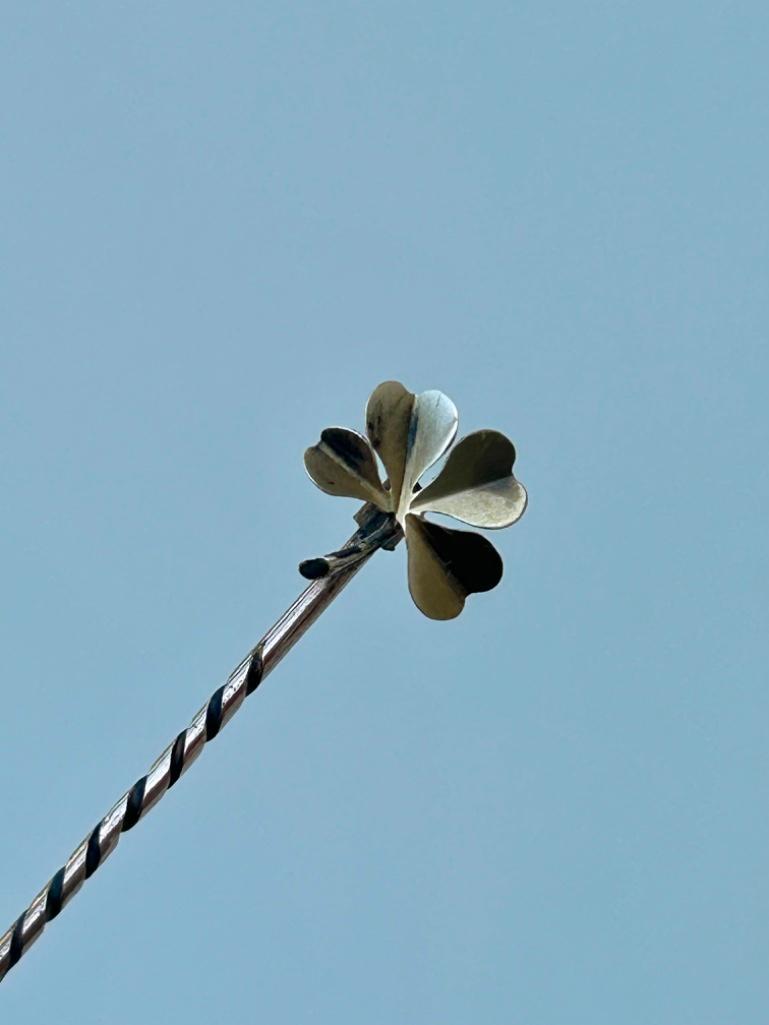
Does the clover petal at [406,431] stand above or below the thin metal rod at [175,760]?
above

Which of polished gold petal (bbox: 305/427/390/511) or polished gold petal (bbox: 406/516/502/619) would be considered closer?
polished gold petal (bbox: 406/516/502/619)

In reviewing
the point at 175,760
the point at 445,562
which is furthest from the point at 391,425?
the point at 175,760

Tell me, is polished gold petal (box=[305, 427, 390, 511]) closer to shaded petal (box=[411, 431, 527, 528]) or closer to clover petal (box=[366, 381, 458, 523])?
clover petal (box=[366, 381, 458, 523])

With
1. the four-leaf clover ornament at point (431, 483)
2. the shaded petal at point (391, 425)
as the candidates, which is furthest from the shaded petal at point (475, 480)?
the shaded petal at point (391, 425)

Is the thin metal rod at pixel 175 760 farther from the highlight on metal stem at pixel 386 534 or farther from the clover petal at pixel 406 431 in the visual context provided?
the clover petal at pixel 406 431

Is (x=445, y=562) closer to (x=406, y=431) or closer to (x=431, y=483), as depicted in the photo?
(x=431, y=483)

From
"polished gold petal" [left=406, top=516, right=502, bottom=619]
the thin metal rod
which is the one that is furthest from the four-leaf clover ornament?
the thin metal rod

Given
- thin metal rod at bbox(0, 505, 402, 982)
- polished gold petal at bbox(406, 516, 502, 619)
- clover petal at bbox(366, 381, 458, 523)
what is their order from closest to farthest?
thin metal rod at bbox(0, 505, 402, 982) → polished gold petal at bbox(406, 516, 502, 619) → clover petal at bbox(366, 381, 458, 523)
